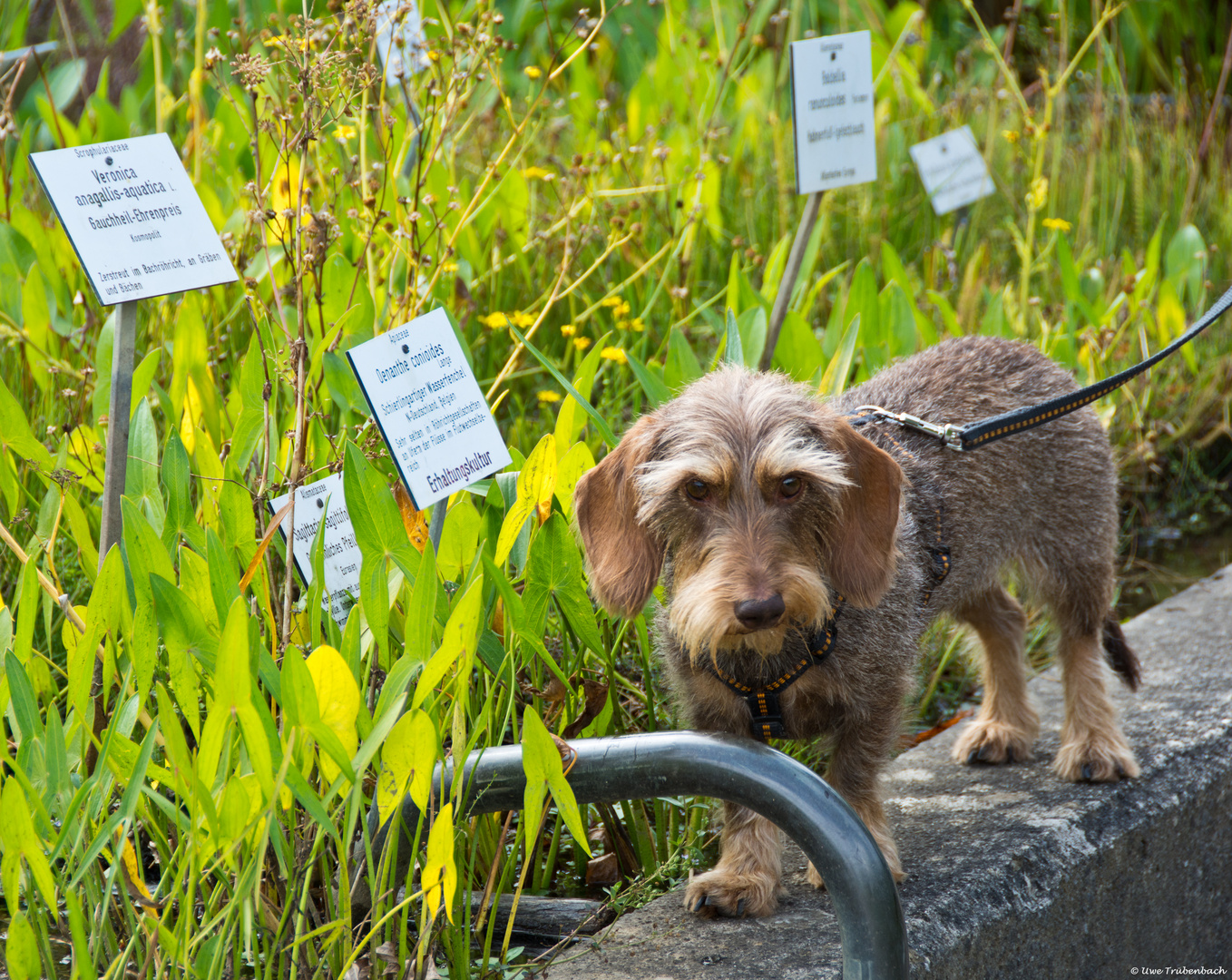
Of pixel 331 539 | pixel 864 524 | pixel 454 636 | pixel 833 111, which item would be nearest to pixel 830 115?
pixel 833 111

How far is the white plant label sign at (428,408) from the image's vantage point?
171cm

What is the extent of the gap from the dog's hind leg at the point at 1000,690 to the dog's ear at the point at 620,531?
1.07 m

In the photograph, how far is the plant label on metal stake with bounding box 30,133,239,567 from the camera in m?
1.83

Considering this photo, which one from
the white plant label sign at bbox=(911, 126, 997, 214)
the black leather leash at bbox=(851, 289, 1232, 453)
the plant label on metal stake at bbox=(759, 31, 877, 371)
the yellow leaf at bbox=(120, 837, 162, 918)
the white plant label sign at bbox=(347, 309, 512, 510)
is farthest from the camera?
the white plant label sign at bbox=(911, 126, 997, 214)

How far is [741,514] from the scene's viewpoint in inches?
74.7

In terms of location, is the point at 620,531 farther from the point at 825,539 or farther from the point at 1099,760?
the point at 1099,760

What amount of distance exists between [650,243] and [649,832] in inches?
103

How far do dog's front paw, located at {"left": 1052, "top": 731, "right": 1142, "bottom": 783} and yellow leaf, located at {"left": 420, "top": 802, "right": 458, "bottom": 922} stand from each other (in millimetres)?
1591

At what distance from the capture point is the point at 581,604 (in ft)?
6.48

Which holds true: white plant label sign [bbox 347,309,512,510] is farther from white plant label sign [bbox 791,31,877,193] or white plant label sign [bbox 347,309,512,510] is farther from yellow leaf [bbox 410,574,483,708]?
white plant label sign [bbox 791,31,877,193]

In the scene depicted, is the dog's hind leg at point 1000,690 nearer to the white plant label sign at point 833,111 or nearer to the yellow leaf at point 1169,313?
the white plant label sign at point 833,111

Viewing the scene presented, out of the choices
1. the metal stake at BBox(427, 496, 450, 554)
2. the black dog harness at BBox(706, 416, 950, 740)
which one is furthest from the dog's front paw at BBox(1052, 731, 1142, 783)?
the metal stake at BBox(427, 496, 450, 554)

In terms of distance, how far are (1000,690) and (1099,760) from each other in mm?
308

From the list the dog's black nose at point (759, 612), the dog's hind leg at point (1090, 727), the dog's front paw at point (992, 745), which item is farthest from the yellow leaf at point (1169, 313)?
the dog's black nose at point (759, 612)
